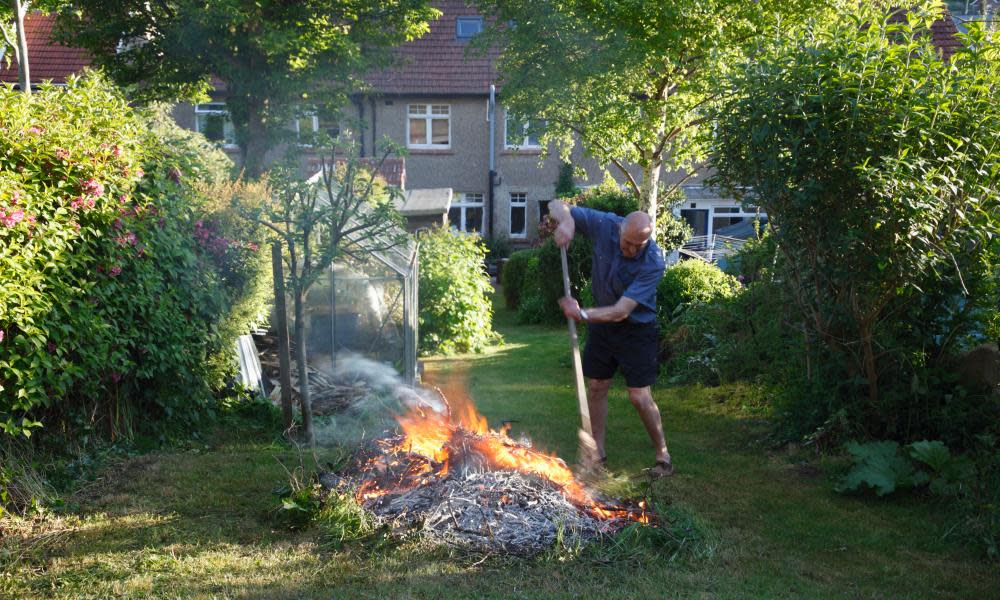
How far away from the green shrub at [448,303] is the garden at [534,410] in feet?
14.6

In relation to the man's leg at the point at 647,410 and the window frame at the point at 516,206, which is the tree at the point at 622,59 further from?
the window frame at the point at 516,206

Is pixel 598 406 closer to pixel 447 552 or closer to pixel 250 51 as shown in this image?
pixel 447 552

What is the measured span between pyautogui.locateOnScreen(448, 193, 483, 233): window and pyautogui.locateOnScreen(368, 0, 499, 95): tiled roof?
11.5 ft

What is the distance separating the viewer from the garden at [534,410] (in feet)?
14.5

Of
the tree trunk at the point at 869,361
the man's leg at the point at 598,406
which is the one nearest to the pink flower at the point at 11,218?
the man's leg at the point at 598,406

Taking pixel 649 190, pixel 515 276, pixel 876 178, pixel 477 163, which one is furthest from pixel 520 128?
pixel 477 163

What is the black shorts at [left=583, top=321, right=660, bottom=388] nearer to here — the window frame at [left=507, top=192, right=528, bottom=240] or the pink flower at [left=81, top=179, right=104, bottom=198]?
the pink flower at [left=81, top=179, right=104, bottom=198]

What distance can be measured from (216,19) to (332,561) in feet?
37.8

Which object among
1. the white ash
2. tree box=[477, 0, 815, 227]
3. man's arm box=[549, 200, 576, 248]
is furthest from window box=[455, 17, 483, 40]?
the white ash

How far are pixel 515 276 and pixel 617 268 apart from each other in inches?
493

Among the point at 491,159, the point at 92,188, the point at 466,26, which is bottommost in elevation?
the point at 92,188

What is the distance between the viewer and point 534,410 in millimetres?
8359

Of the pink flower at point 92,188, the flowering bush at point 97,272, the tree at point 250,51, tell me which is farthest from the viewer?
the tree at point 250,51

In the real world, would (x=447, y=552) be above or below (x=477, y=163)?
below
